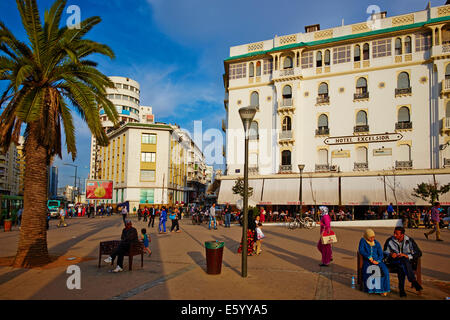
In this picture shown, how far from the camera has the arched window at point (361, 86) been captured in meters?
32.2

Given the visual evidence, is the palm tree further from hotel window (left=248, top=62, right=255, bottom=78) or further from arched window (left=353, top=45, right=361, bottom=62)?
arched window (left=353, top=45, right=361, bottom=62)

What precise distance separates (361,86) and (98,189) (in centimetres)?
3701

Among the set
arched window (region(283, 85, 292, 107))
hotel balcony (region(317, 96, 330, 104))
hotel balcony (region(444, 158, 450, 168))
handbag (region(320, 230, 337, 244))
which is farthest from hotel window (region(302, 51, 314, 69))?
handbag (region(320, 230, 337, 244))

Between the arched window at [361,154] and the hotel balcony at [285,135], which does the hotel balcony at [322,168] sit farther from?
the hotel balcony at [285,135]

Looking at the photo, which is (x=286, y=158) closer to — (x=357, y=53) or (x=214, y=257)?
(x=357, y=53)

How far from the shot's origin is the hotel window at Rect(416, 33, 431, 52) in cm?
2983

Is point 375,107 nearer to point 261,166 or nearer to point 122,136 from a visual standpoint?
point 261,166

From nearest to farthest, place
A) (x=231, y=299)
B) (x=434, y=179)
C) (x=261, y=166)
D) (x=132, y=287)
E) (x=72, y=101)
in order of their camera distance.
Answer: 1. (x=231, y=299)
2. (x=132, y=287)
3. (x=72, y=101)
4. (x=434, y=179)
5. (x=261, y=166)

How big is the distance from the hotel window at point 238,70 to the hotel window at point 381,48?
12.9 m

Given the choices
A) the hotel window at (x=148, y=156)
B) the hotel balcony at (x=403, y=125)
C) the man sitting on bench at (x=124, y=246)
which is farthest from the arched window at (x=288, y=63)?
the hotel window at (x=148, y=156)

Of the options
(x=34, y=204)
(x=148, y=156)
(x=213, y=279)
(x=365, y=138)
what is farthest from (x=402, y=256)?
(x=148, y=156)

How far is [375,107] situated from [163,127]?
1438 inches

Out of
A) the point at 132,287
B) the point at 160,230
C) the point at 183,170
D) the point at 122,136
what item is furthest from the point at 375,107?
the point at 183,170

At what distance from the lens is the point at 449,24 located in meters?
28.7
